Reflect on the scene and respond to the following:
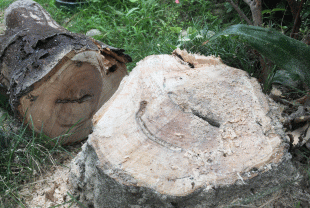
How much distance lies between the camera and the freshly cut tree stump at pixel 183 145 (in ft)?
3.36

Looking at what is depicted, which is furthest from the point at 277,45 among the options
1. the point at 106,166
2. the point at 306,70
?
the point at 106,166

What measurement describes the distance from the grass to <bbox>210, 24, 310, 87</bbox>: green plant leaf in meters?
0.72

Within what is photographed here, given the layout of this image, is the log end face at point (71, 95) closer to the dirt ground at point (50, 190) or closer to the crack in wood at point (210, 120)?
the dirt ground at point (50, 190)

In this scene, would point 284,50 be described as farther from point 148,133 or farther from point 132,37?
point 132,37

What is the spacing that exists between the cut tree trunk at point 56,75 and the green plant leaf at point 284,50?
0.88 metres

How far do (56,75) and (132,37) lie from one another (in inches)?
60.6

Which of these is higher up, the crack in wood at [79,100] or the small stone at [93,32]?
the crack in wood at [79,100]

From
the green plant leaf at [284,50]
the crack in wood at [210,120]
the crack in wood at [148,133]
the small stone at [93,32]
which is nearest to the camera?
the crack in wood at [148,133]

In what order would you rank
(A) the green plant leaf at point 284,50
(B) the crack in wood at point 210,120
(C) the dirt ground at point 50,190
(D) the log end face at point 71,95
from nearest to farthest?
(B) the crack in wood at point 210,120 < (A) the green plant leaf at point 284,50 < (C) the dirt ground at point 50,190 < (D) the log end face at point 71,95

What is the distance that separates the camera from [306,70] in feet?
4.51

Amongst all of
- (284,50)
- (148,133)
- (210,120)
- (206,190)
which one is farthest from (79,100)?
(284,50)

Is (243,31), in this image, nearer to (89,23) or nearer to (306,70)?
(306,70)

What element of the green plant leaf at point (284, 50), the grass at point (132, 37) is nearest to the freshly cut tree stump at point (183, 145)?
the green plant leaf at point (284, 50)

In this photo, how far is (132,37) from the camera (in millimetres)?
3045
